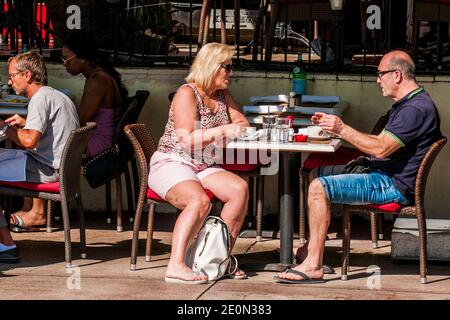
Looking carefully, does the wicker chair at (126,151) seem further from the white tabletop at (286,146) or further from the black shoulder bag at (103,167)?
the white tabletop at (286,146)

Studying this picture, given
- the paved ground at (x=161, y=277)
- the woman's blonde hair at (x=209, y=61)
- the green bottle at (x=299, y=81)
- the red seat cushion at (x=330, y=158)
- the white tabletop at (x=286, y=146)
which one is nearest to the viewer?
the paved ground at (x=161, y=277)

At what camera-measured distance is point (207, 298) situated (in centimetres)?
635

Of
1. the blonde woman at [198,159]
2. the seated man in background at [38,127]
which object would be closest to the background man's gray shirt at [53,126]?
the seated man in background at [38,127]

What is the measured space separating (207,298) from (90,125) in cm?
154

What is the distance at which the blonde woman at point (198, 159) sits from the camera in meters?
6.76

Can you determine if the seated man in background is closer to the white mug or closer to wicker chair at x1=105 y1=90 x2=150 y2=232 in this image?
wicker chair at x1=105 y1=90 x2=150 y2=232

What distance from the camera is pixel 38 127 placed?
7148 millimetres

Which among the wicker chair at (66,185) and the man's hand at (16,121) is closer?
the wicker chair at (66,185)

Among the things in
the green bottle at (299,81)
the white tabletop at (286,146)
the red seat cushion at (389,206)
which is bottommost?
the red seat cushion at (389,206)

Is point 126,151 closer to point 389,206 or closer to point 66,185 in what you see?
point 66,185

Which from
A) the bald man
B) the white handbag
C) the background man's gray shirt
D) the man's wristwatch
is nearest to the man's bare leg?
the bald man

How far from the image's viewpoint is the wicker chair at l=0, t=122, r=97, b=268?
7.12 metres

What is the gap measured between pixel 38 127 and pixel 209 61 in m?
1.11

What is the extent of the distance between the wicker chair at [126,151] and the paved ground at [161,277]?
1.38 feet
